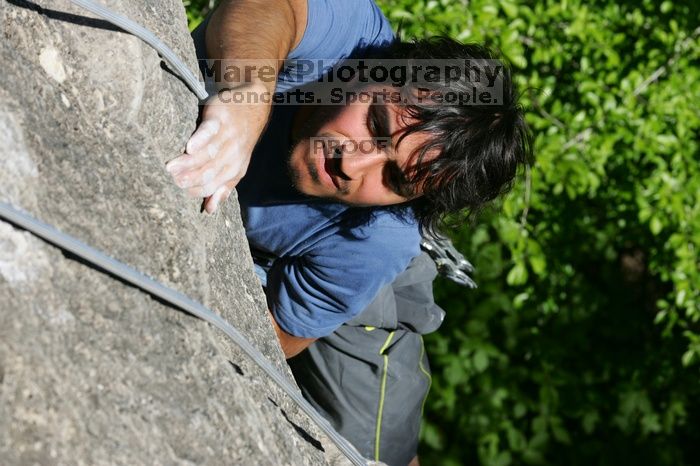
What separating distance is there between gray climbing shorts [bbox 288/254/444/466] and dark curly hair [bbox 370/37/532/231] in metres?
0.28

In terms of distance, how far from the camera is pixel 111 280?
1281 millimetres

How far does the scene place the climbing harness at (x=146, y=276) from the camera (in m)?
1.18

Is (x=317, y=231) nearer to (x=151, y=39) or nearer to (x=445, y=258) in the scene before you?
(x=445, y=258)

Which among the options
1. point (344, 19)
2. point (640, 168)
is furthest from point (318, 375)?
point (640, 168)

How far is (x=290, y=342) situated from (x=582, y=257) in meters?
2.23

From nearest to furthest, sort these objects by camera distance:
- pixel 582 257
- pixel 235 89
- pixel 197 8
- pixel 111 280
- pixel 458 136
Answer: pixel 111 280
pixel 235 89
pixel 458 136
pixel 197 8
pixel 582 257

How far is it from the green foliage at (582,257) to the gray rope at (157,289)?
193cm

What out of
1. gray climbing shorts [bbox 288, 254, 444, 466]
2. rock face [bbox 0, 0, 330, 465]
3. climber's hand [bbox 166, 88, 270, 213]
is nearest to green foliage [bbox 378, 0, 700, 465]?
gray climbing shorts [bbox 288, 254, 444, 466]

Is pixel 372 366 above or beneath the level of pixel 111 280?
beneath

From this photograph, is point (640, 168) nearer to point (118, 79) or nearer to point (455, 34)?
point (455, 34)

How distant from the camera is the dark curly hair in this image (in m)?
2.30

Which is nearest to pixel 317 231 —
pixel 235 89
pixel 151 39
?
pixel 235 89

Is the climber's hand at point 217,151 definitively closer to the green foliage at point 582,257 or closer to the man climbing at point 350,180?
the man climbing at point 350,180

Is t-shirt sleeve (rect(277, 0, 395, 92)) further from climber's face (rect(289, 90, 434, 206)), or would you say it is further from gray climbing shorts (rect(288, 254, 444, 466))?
gray climbing shorts (rect(288, 254, 444, 466))
